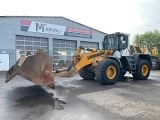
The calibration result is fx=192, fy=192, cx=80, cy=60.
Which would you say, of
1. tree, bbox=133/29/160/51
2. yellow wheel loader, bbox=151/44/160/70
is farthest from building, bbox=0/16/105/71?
tree, bbox=133/29/160/51

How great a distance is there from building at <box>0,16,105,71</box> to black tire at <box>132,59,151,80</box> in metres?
15.2

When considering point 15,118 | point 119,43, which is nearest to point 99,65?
point 119,43

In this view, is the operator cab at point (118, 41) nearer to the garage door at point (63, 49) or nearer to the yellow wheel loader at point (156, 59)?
the yellow wheel loader at point (156, 59)

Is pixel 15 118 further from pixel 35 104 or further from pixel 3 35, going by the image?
pixel 3 35

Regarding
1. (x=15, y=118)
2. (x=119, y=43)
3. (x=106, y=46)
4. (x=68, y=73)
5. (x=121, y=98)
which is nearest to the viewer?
(x=15, y=118)

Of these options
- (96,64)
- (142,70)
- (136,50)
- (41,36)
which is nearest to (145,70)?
(142,70)

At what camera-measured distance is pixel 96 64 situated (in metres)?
9.70

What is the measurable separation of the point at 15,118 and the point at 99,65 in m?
5.31

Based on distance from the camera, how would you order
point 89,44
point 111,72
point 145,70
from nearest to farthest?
point 111,72 < point 145,70 < point 89,44

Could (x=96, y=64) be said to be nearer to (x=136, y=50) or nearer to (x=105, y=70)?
(x=105, y=70)

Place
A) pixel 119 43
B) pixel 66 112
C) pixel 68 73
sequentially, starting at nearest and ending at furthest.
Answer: pixel 66 112
pixel 68 73
pixel 119 43

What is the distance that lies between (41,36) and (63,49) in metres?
3.90

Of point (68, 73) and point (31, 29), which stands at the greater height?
point (31, 29)

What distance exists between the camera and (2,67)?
2297 cm
